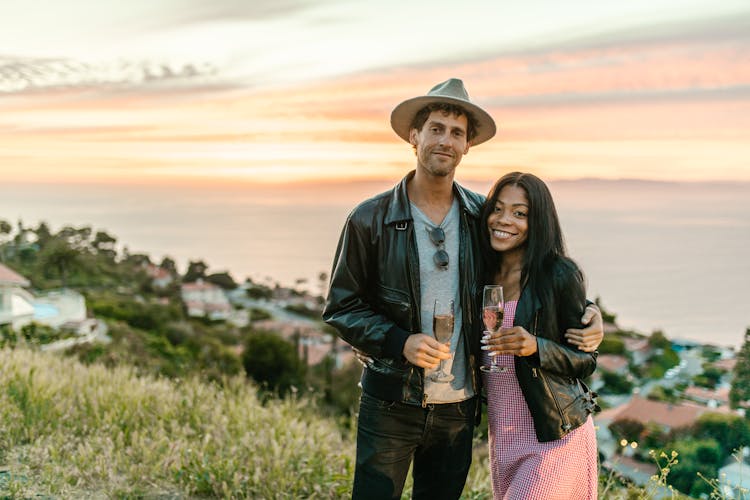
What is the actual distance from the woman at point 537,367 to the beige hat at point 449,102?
12.8 inches

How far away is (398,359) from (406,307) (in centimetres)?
22

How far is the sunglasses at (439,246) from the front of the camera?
3.02 metres

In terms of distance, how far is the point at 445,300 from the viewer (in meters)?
3.03

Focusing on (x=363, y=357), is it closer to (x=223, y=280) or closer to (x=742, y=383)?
(x=742, y=383)

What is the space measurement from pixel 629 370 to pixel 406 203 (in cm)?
2074

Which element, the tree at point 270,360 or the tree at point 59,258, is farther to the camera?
the tree at point 59,258

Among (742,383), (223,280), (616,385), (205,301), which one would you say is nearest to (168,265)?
(223,280)

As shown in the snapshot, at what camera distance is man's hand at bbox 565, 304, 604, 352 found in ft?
9.35

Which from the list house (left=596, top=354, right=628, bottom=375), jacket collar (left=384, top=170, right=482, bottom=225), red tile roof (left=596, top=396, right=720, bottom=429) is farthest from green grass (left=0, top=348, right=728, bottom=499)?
house (left=596, top=354, right=628, bottom=375)

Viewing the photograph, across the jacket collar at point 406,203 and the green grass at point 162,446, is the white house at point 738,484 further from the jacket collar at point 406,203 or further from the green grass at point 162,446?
the jacket collar at point 406,203

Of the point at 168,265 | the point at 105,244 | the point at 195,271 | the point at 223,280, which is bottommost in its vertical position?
the point at 223,280

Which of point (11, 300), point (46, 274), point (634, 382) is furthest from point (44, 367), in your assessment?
point (46, 274)

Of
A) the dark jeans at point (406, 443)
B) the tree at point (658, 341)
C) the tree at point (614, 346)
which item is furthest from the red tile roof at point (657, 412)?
the dark jeans at point (406, 443)

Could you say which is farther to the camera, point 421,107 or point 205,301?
point 205,301
